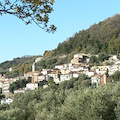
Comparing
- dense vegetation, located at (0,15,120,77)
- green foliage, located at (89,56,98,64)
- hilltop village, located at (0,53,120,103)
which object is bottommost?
hilltop village, located at (0,53,120,103)

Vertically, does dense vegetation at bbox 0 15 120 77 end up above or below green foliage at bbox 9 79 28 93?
above

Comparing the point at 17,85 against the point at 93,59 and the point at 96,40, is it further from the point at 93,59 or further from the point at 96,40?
the point at 96,40

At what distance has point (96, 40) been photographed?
2958 inches

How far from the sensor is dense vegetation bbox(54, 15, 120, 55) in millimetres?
69775

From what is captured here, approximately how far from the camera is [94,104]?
13.2m

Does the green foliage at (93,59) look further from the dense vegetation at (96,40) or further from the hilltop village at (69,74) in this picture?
the dense vegetation at (96,40)

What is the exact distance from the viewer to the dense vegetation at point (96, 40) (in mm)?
69775

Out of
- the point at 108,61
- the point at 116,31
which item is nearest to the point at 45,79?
the point at 108,61

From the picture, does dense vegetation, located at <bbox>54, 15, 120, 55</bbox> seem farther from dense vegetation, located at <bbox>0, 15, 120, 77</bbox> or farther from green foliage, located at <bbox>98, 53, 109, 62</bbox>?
green foliage, located at <bbox>98, 53, 109, 62</bbox>

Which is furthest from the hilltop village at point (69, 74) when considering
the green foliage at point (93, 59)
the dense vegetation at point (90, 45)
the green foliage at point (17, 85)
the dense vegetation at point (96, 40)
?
the dense vegetation at point (96, 40)

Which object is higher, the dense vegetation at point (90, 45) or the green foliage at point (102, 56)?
the dense vegetation at point (90, 45)

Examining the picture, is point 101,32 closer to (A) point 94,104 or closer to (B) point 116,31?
(B) point 116,31

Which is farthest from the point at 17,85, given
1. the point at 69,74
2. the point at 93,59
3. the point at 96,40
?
the point at 96,40

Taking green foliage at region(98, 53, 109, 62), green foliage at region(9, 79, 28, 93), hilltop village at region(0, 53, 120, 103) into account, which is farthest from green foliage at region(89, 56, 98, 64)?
green foliage at region(9, 79, 28, 93)
